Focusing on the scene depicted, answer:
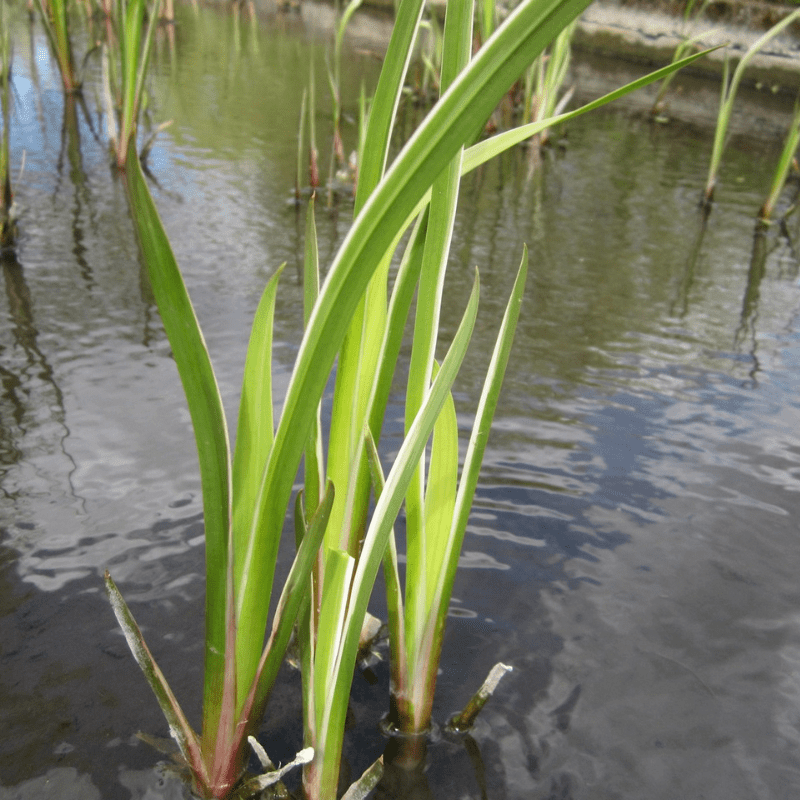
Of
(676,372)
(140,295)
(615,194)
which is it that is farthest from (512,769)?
(615,194)

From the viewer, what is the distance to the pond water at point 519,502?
2.98 feet

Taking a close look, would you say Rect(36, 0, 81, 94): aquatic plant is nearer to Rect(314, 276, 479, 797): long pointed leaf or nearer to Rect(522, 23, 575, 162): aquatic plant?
Rect(522, 23, 575, 162): aquatic plant

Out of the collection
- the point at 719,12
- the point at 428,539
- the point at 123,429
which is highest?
the point at 719,12

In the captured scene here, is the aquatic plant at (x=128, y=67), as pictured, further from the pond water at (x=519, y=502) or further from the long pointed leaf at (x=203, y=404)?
the long pointed leaf at (x=203, y=404)

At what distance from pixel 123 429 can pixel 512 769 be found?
1.00 m

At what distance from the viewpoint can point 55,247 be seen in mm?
2379

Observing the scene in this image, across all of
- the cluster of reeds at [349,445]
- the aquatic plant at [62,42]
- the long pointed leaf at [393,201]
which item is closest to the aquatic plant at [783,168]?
the cluster of reeds at [349,445]

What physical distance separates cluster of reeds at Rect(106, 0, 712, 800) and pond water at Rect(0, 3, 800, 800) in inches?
6.6

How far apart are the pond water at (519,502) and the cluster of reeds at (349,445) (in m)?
0.17

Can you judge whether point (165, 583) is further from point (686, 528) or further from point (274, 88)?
point (274, 88)

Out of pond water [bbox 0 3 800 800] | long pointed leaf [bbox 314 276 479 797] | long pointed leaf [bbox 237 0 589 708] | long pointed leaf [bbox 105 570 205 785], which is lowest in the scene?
pond water [bbox 0 3 800 800]

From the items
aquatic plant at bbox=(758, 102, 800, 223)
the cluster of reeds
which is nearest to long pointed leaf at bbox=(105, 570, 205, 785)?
the cluster of reeds

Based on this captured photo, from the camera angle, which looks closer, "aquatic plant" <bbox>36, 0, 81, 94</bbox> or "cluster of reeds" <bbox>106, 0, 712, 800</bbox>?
"cluster of reeds" <bbox>106, 0, 712, 800</bbox>

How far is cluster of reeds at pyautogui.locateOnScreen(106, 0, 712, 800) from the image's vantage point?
1.73ft
